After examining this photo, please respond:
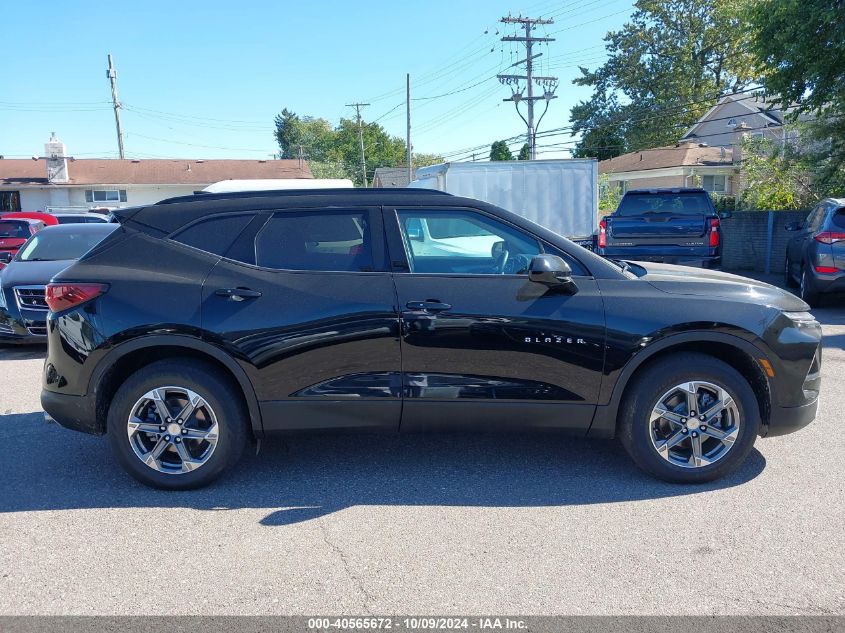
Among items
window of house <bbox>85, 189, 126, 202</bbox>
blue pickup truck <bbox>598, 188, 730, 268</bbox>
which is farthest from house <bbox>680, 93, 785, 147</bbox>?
blue pickup truck <bbox>598, 188, 730, 268</bbox>

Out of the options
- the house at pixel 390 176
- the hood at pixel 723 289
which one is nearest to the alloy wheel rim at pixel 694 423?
the hood at pixel 723 289

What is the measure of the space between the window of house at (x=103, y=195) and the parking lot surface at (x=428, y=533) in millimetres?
42215

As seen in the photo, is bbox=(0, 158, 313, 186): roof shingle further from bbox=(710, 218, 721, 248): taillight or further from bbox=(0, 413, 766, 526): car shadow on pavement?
bbox=(0, 413, 766, 526): car shadow on pavement

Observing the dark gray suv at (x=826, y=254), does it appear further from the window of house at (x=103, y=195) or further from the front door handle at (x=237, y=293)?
the window of house at (x=103, y=195)

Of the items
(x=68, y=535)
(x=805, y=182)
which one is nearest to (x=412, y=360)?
(x=68, y=535)

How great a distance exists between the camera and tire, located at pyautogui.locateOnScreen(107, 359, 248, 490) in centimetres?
435

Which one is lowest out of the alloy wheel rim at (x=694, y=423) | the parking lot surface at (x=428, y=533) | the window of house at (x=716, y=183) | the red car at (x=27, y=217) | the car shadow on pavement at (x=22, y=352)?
the parking lot surface at (x=428, y=533)

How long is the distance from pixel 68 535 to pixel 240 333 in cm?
141

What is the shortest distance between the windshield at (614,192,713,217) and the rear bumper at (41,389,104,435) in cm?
993

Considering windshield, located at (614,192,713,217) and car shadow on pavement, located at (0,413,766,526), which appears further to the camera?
windshield, located at (614,192,713,217)

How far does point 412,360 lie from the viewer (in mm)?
4328

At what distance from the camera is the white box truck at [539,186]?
1641cm

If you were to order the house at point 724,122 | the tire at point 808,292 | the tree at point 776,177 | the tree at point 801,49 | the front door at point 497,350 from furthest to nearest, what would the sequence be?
1. the house at point 724,122
2. the tree at point 776,177
3. the tree at point 801,49
4. the tire at point 808,292
5. the front door at point 497,350

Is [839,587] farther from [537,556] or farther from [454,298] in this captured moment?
[454,298]
